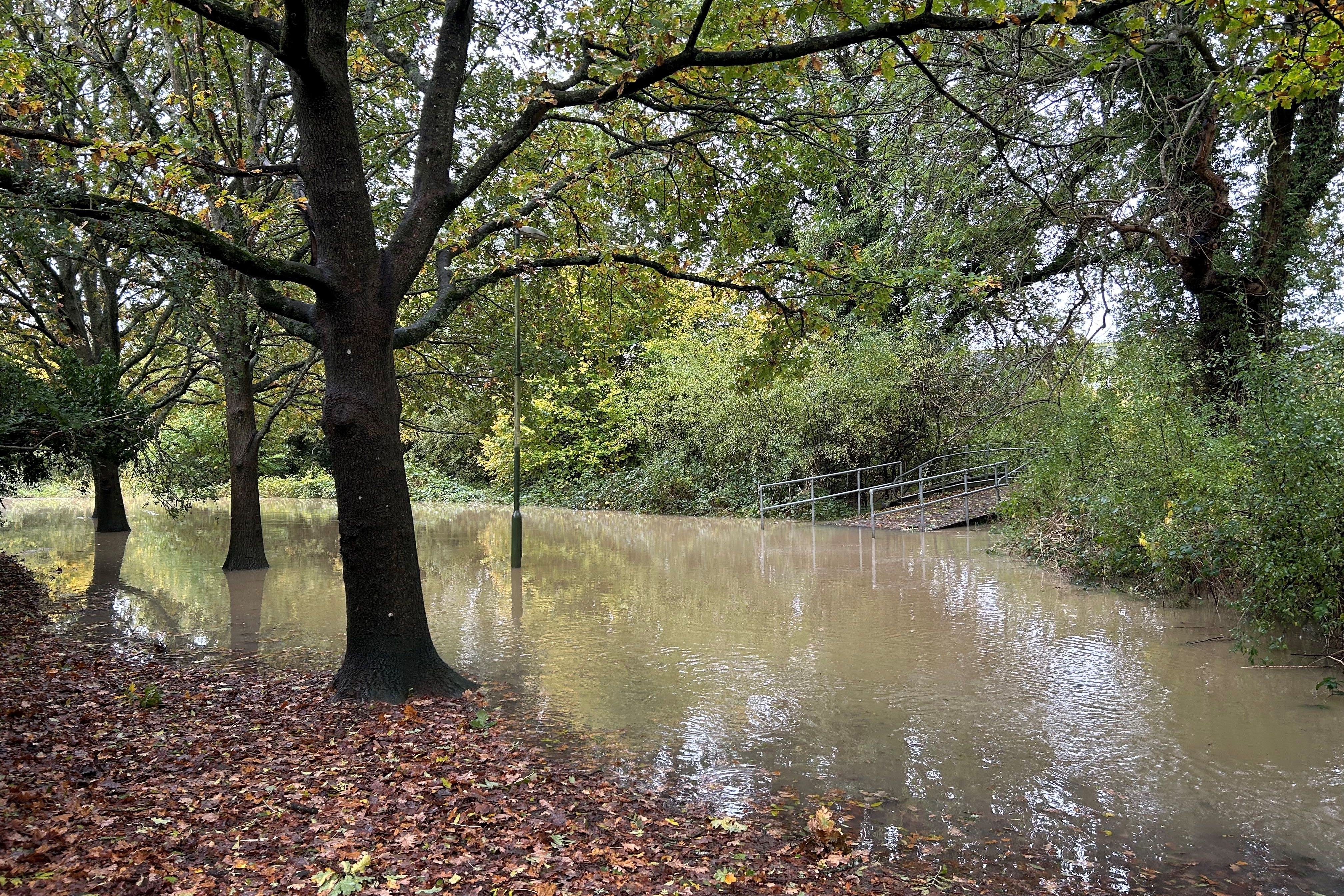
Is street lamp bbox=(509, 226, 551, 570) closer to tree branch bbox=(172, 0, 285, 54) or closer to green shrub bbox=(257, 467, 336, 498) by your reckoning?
tree branch bbox=(172, 0, 285, 54)

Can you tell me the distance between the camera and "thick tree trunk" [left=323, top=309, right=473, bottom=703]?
593 cm

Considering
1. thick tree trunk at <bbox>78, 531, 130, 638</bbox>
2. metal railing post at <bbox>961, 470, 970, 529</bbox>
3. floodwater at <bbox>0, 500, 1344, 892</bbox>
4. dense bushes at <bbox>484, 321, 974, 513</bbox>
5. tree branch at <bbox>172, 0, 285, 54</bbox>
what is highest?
tree branch at <bbox>172, 0, 285, 54</bbox>

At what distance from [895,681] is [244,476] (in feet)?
37.2

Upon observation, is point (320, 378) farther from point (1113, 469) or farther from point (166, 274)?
point (1113, 469)

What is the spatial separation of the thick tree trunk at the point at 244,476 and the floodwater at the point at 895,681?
58cm

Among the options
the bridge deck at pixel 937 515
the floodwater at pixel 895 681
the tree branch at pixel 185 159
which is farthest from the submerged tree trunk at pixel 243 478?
the bridge deck at pixel 937 515

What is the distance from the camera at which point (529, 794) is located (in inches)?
167

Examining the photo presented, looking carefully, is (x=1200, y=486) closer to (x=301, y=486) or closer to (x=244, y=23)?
(x=244, y=23)

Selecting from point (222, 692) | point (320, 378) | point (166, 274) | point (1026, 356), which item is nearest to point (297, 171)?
point (166, 274)

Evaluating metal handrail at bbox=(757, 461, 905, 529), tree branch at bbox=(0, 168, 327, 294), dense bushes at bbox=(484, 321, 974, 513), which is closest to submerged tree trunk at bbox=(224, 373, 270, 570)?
dense bushes at bbox=(484, 321, 974, 513)

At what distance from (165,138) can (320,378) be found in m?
9.97

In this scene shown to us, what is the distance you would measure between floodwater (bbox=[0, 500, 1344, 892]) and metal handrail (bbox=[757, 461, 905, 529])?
5096 millimetres

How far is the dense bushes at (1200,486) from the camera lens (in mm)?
6812

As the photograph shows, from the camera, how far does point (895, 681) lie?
23.1 feet
